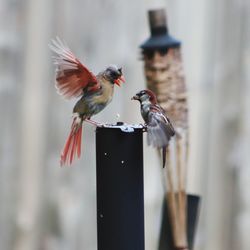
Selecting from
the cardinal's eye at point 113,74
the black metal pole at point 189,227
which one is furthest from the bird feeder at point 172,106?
the cardinal's eye at point 113,74

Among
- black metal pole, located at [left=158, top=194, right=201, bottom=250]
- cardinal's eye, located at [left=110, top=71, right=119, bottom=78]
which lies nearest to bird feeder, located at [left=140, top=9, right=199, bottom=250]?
black metal pole, located at [left=158, top=194, right=201, bottom=250]

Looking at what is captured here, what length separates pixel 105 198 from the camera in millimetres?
789

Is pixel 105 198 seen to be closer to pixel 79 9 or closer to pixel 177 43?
pixel 177 43

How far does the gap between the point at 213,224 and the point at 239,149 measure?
0.22 meters

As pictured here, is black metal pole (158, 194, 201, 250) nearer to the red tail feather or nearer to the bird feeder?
the bird feeder

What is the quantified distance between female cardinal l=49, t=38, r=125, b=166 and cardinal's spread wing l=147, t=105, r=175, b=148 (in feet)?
0.25

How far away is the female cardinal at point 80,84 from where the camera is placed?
83 centimetres

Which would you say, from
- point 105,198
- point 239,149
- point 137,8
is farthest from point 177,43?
point 239,149

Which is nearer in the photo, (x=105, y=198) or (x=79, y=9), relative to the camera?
(x=105, y=198)

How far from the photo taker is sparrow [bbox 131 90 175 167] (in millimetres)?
765

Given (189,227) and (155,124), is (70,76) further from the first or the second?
(189,227)

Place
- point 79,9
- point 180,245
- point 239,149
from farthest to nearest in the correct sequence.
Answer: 1. point 239,149
2. point 79,9
3. point 180,245

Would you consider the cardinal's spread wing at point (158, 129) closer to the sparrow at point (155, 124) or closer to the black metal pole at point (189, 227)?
the sparrow at point (155, 124)

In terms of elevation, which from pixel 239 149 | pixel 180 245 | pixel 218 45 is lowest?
pixel 180 245
